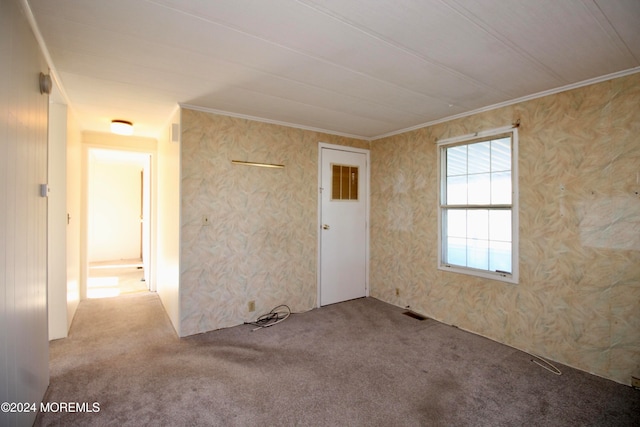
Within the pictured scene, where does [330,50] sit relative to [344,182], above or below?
above

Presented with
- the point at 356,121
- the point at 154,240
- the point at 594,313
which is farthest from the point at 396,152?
the point at 154,240

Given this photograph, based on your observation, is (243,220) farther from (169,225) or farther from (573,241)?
(573,241)

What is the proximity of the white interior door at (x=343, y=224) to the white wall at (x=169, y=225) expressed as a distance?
1769 millimetres

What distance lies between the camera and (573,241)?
8.13 ft

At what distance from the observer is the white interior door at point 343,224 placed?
4020 millimetres

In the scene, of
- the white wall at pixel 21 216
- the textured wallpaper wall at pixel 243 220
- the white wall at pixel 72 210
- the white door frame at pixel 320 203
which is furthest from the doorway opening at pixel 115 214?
the white wall at pixel 21 216

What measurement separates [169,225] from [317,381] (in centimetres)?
246

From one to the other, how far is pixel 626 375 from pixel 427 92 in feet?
8.95

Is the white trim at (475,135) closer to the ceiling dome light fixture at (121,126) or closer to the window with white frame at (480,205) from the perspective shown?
the window with white frame at (480,205)

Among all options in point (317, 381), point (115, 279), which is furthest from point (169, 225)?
point (115, 279)

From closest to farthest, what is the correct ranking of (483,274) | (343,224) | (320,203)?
(483,274)
(320,203)
(343,224)

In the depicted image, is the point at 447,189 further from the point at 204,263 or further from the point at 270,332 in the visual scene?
the point at 204,263

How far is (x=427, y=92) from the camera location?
266cm

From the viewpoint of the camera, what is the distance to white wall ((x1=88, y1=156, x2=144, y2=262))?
23.3 ft
